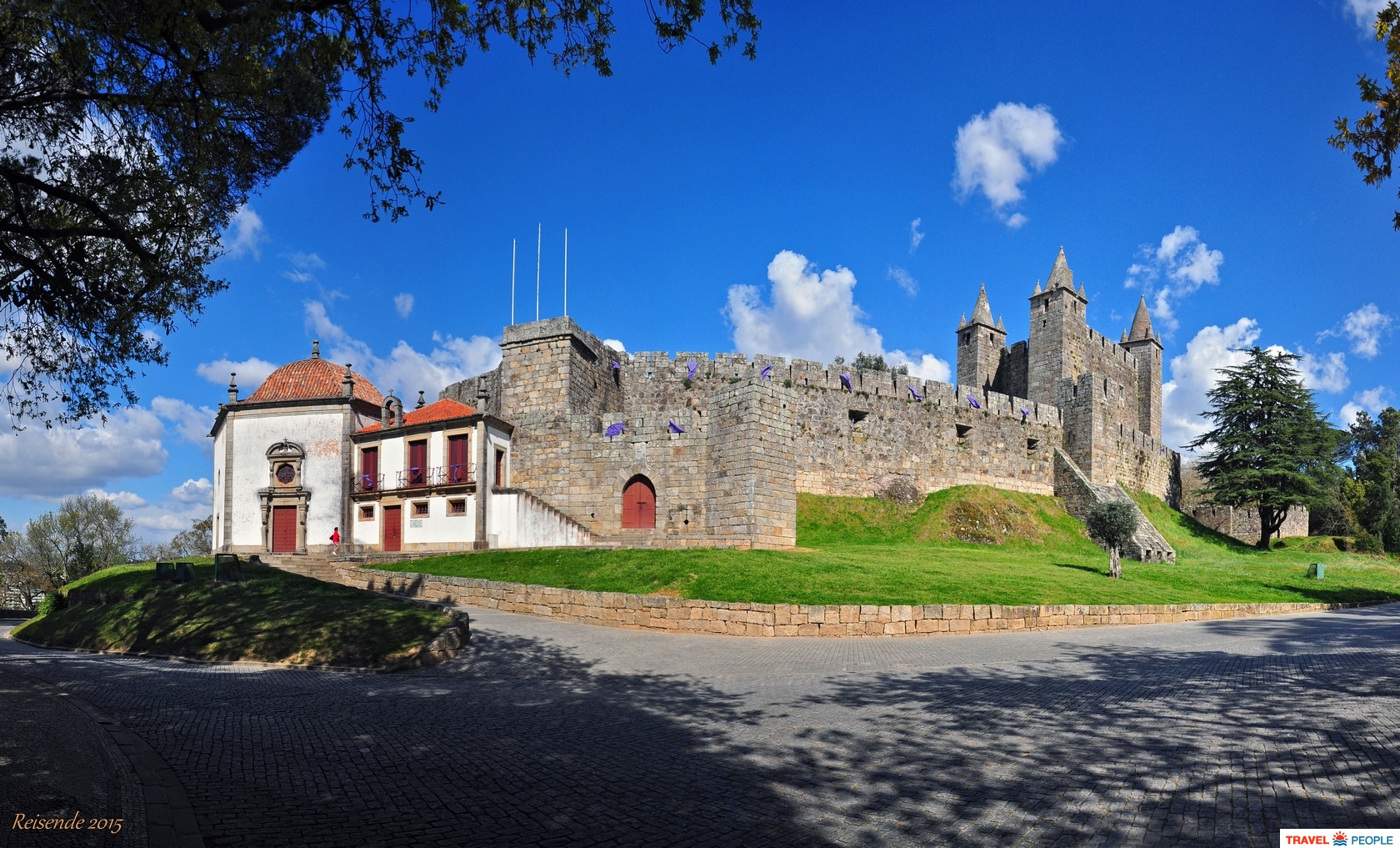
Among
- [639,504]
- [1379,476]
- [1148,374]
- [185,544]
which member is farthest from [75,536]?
[1379,476]

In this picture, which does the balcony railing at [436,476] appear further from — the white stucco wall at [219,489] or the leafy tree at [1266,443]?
the leafy tree at [1266,443]

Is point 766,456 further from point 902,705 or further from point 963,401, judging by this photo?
point 963,401

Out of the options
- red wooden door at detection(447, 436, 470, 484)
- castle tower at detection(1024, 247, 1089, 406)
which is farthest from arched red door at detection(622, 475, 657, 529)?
castle tower at detection(1024, 247, 1089, 406)

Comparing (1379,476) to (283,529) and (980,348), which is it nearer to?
(980,348)

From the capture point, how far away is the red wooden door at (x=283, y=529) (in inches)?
1175

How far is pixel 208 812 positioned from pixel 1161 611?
20.1m

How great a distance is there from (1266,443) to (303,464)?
4663cm

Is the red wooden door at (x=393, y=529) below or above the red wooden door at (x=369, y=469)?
below

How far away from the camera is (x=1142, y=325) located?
170 feet

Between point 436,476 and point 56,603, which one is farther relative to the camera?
point 436,476

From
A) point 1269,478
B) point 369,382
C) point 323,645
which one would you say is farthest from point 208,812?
point 1269,478

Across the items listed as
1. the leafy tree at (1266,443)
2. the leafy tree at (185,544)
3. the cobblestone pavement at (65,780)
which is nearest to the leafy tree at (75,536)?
the leafy tree at (185,544)

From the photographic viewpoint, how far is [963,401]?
36125 millimetres

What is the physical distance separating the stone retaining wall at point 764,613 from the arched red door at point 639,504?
7146 millimetres
